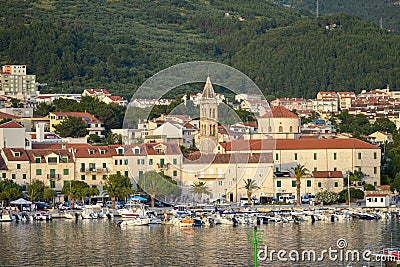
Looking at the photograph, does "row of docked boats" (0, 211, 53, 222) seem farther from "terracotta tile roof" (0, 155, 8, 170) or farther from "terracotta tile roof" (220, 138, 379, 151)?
"terracotta tile roof" (220, 138, 379, 151)

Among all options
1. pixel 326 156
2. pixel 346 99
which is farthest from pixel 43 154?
pixel 346 99

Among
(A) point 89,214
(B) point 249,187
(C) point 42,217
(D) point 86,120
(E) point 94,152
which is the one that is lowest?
(C) point 42,217

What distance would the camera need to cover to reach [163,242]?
49156 millimetres

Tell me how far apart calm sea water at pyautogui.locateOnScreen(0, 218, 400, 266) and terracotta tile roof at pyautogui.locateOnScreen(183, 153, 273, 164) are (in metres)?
10.2

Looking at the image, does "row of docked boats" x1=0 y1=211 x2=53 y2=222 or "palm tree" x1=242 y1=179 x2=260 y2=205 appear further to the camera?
"palm tree" x1=242 y1=179 x2=260 y2=205

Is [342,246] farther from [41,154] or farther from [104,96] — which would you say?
[104,96]

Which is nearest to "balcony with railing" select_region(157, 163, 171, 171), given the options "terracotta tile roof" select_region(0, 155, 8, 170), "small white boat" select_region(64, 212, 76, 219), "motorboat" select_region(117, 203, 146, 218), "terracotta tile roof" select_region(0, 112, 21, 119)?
"motorboat" select_region(117, 203, 146, 218)

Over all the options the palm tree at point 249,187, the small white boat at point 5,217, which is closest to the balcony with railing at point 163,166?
the palm tree at point 249,187

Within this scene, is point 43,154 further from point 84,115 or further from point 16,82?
point 16,82

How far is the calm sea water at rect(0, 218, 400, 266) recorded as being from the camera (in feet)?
142

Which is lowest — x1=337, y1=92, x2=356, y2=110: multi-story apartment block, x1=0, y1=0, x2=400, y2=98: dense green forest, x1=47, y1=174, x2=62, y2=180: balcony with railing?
x1=47, y1=174, x2=62, y2=180: balcony with railing

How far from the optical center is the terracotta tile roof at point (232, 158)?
6631 centimetres

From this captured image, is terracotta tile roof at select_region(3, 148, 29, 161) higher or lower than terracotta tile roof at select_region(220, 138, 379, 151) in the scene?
lower

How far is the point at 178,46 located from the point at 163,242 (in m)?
117
